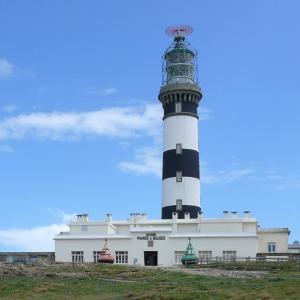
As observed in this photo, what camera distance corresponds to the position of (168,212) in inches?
2386

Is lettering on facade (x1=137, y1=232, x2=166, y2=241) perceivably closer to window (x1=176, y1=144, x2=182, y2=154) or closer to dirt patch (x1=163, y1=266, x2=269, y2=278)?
window (x1=176, y1=144, x2=182, y2=154)

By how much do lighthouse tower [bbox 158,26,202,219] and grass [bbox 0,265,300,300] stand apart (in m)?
19.8

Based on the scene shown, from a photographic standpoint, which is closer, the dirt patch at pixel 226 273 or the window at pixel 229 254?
the dirt patch at pixel 226 273

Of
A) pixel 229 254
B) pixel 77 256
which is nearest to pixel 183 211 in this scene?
pixel 229 254

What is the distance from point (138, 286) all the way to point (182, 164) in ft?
98.1

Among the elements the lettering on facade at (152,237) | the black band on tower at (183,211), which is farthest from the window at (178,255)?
the black band on tower at (183,211)

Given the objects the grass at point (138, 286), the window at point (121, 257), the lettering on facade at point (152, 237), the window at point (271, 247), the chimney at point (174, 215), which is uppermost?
the chimney at point (174, 215)

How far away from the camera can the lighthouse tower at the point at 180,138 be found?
60094 mm

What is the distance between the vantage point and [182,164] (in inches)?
2381

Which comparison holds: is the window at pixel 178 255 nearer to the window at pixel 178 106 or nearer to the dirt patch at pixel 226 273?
the dirt patch at pixel 226 273

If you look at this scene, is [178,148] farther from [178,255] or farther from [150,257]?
[150,257]

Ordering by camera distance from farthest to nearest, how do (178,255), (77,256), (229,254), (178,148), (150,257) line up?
(178,148) < (77,256) < (150,257) < (178,255) < (229,254)

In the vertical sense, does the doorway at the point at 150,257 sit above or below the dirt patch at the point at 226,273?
above

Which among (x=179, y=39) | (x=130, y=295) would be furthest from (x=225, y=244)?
(x=130, y=295)
